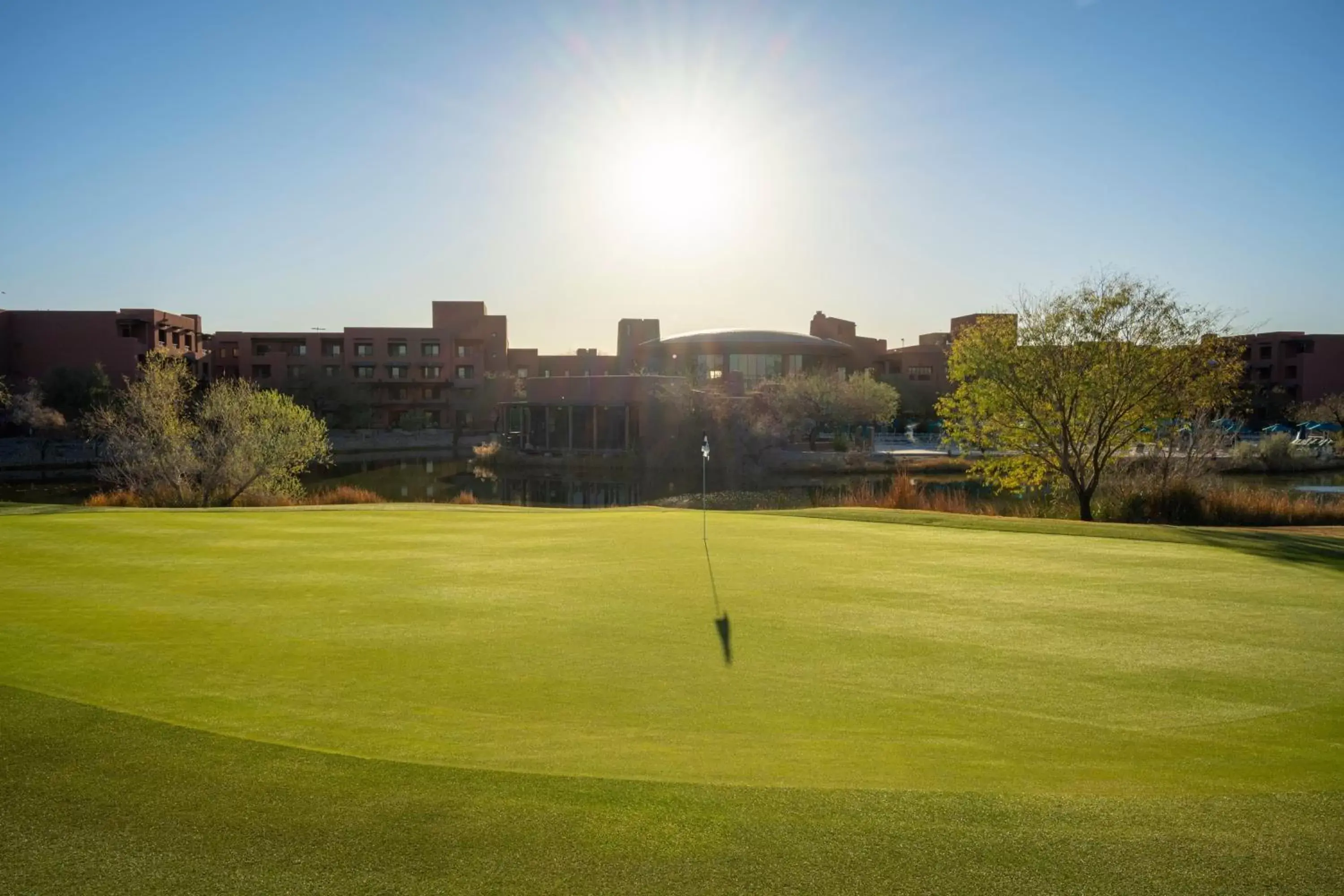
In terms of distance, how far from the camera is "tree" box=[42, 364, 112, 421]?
222 ft

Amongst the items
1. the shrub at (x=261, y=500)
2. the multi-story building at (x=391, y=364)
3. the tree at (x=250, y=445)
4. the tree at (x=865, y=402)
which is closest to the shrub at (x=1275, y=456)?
the tree at (x=865, y=402)

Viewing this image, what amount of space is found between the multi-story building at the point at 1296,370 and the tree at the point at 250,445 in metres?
84.3

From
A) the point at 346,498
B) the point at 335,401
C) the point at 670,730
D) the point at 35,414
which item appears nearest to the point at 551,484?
the point at 346,498

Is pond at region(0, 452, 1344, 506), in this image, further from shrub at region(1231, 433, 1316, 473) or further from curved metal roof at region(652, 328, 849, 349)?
curved metal roof at region(652, 328, 849, 349)

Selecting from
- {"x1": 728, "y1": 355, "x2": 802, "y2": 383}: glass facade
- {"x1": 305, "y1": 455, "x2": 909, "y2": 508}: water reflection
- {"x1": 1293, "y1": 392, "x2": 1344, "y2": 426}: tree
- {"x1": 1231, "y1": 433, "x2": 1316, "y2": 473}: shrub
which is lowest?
{"x1": 305, "y1": 455, "x2": 909, "y2": 508}: water reflection

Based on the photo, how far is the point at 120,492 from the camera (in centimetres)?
3550

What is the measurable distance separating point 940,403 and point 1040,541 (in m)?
17.3

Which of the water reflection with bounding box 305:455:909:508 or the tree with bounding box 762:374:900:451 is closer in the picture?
the water reflection with bounding box 305:455:909:508

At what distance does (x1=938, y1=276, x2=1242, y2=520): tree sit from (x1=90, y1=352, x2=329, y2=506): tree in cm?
2466

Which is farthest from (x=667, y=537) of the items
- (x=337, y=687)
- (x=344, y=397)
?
(x=344, y=397)

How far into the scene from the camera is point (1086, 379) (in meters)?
29.5

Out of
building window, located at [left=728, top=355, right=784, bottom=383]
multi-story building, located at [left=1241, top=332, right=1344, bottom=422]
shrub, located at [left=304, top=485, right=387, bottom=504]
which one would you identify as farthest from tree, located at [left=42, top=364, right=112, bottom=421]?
multi-story building, located at [left=1241, top=332, right=1344, bottom=422]

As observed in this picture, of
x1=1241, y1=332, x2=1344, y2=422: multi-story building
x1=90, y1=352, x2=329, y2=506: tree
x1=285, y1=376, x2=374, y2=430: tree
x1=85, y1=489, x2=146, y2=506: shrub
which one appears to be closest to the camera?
x1=85, y1=489, x2=146, y2=506: shrub

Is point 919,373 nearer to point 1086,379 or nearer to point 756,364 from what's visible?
point 756,364
